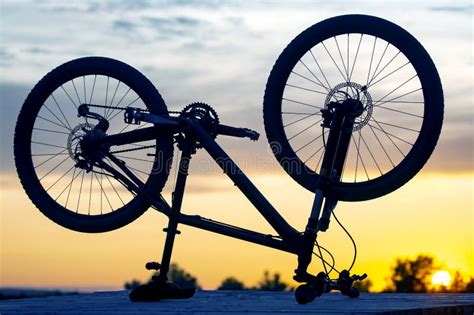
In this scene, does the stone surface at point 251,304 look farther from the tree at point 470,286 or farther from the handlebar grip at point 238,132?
the tree at point 470,286

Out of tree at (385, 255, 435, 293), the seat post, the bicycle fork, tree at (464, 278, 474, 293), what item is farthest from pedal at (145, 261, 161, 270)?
tree at (385, 255, 435, 293)

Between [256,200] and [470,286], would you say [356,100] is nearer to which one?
[256,200]

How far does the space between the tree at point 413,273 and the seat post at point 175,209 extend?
20.9m

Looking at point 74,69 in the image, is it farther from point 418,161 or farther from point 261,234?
point 418,161

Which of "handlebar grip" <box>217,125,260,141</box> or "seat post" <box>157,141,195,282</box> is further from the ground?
"handlebar grip" <box>217,125,260,141</box>

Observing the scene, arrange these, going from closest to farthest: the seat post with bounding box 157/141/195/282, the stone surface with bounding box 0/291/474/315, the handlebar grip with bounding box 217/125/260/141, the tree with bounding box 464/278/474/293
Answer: the stone surface with bounding box 0/291/474/315 < the seat post with bounding box 157/141/195/282 < the handlebar grip with bounding box 217/125/260/141 < the tree with bounding box 464/278/474/293

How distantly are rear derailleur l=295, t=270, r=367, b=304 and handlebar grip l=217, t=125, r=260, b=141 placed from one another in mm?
1698

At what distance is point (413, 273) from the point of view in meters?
31.9

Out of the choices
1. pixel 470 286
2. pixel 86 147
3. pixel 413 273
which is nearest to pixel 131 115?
pixel 86 147

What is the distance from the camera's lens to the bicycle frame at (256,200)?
10086 mm

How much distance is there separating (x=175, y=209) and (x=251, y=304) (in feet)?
4.54

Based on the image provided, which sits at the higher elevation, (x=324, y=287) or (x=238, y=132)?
(x=238, y=132)

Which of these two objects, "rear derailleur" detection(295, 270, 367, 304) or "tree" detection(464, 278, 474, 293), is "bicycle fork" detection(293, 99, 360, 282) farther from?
"tree" detection(464, 278, 474, 293)

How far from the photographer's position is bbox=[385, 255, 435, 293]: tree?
30.9 meters
